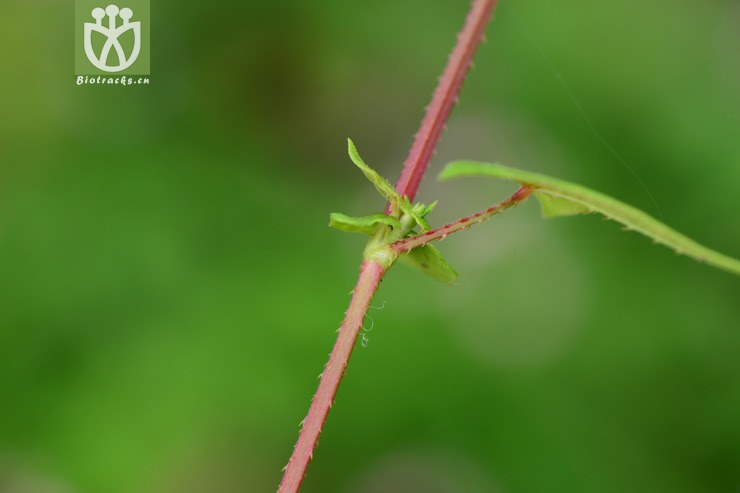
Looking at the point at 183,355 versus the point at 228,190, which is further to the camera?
the point at 228,190

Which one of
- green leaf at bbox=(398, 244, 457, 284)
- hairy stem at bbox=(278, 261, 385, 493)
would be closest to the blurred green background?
green leaf at bbox=(398, 244, 457, 284)

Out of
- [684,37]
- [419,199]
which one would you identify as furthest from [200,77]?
[684,37]

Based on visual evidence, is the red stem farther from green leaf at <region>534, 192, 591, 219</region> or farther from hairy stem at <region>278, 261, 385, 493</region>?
green leaf at <region>534, 192, 591, 219</region>

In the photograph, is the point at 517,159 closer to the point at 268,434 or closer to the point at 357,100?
the point at 357,100

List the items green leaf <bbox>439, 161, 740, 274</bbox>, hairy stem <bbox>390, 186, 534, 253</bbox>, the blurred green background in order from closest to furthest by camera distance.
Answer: green leaf <bbox>439, 161, 740, 274</bbox>, hairy stem <bbox>390, 186, 534, 253</bbox>, the blurred green background

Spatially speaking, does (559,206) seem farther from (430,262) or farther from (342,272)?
(342,272)

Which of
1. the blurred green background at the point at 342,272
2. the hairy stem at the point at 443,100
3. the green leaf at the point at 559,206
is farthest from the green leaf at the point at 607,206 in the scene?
the blurred green background at the point at 342,272
